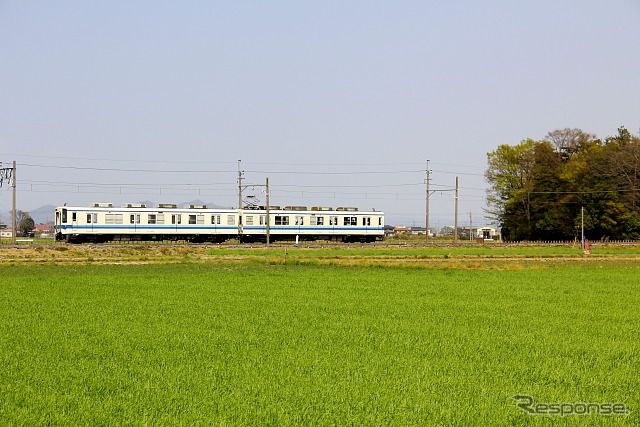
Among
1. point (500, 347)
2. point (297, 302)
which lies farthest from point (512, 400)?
point (297, 302)

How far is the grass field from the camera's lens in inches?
332

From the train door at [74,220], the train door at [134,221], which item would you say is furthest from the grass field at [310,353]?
the train door at [134,221]

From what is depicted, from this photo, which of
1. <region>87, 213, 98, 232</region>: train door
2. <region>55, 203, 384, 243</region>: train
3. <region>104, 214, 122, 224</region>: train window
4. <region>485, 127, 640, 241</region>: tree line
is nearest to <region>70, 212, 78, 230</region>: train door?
<region>55, 203, 384, 243</region>: train

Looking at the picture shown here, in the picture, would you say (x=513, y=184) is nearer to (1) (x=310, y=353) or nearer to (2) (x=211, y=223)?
(2) (x=211, y=223)

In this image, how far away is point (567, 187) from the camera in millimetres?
75875

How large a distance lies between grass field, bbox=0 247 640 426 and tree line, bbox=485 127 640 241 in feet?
163

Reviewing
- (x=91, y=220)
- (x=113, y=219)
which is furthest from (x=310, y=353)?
(x=113, y=219)

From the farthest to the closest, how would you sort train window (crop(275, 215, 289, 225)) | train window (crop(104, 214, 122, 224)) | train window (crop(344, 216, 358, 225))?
1. train window (crop(344, 216, 358, 225))
2. train window (crop(275, 215, 289, 225))
3. train window (crop(104, 214, 122, 224))

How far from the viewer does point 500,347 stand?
12711mm

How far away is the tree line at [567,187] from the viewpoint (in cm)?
7081

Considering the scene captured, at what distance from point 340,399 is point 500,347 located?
4.84m

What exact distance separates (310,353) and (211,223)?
2078 inches

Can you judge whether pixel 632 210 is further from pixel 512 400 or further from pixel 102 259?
pixel 512 400

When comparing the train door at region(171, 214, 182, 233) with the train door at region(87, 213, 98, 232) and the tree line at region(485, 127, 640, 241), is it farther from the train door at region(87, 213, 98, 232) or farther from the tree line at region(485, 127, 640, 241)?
the tree line at region(485, 127, 640, 241)
